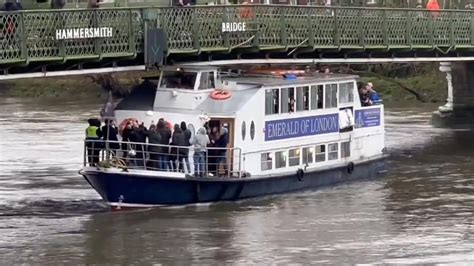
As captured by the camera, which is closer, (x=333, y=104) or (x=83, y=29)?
(x=83, y=29)

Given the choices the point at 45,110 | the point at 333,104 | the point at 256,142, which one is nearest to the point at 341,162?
the point at 333,104

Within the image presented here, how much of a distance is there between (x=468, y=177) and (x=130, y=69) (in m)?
10.2

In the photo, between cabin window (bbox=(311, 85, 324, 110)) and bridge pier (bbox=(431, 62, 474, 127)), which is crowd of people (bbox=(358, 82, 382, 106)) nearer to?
cabin window (bbox=(311, 85, 324, 110))

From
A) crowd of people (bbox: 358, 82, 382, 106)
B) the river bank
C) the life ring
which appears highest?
the life ring

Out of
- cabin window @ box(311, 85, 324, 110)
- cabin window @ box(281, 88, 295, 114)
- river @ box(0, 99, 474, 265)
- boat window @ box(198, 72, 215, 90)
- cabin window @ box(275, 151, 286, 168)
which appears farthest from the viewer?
cabin window @ box(311, 85, 324, 110)

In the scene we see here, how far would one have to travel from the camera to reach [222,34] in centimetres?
4050

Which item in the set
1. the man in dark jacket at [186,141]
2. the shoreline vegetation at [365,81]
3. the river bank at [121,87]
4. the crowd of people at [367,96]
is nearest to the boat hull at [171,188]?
the man in dark jacket at [186,141]

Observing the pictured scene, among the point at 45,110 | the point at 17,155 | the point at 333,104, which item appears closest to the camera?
the point at 333,104

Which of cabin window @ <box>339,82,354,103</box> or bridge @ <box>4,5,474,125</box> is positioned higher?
bridge @ <box>4,5,474,125</box>

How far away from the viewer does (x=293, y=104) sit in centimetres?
3872

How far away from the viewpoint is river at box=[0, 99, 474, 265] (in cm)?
3009

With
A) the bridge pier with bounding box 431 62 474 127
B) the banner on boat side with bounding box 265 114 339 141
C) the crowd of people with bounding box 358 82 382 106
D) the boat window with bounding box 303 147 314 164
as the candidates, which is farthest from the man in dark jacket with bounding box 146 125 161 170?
the bridge pier with bounding box 431 62 474 127

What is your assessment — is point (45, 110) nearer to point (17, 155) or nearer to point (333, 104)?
point (17, 155)

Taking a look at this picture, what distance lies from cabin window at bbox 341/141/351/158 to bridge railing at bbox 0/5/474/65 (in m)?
3.25
